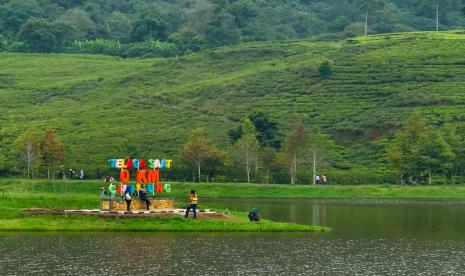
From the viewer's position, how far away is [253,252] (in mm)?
61594

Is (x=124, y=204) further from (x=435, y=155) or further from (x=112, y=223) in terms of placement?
(x=435, y=155)

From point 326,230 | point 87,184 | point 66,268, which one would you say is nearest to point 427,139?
point 87,184

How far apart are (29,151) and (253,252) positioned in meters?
76.9

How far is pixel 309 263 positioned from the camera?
57312mm

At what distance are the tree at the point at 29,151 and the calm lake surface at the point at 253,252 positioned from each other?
6146 cm

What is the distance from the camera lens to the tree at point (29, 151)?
131625 millimetres

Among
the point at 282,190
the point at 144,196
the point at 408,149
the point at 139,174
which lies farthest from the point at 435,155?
the point at 144,196

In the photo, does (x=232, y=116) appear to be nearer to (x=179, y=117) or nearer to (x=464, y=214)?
(x=179, y=117)

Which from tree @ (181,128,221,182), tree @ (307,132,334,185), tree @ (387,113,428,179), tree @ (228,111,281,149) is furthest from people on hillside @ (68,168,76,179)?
tree @ (387,113,428,179)

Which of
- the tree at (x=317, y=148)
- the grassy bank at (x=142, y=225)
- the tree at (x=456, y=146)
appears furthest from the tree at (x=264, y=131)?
the grassy bank at (x=142, y=225)

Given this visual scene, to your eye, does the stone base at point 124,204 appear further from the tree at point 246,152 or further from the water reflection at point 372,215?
the tree at point 246,152

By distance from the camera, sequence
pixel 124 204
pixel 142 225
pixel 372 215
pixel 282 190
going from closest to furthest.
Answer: pixel 142 225
pixel 124 204
pixel 372 215
pixel 282 190

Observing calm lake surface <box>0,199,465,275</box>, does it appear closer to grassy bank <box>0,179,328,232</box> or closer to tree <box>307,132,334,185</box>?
grassy bank <box>0,179,328,232</box>

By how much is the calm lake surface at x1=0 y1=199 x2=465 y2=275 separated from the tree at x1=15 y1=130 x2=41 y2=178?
6146 centimetres
